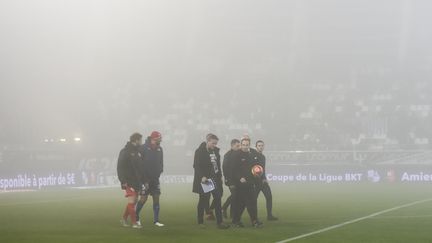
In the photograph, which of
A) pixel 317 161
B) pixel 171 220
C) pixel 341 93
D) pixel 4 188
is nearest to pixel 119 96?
pixel 341 93

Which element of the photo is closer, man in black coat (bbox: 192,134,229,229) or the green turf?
the green turf

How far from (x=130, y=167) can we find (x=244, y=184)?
2.49 meters

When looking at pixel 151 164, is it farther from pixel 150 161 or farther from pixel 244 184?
pixel 244 184

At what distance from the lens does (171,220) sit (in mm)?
17922

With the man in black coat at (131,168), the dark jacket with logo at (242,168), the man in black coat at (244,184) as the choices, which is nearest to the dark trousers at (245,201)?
the man in black coat at (244,184)

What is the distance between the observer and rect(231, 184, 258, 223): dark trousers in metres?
15.5

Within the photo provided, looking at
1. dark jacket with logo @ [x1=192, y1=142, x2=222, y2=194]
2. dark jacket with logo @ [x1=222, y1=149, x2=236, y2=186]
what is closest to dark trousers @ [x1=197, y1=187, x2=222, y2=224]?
dark jacket with logo @ [x1=192, y1=142, x2=222, y2=194]

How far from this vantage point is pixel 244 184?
15.6 meters

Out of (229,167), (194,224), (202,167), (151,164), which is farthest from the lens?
(194,224)

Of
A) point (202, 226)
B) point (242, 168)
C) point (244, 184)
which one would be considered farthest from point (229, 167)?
point (202, 226)

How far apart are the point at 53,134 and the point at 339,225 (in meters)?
45.8

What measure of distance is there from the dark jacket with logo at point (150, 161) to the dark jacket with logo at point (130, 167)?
0.21 m

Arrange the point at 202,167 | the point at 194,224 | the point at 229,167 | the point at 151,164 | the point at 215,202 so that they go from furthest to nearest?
the point at 194,224
the point at 229,167
the point at 151,164
the point at 202,167
the point at 215,202

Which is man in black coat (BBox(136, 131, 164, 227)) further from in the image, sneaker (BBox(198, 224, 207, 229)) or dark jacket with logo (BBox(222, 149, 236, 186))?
dark jacket with logo (BBox(222, 149, 236, 186))
